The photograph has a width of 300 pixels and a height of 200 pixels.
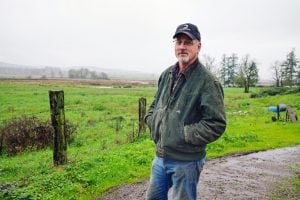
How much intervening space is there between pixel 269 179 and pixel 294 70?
91983 millimetres

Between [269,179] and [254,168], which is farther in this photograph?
[254,168]

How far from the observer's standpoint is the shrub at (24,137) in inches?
506

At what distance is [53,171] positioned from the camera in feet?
28.8

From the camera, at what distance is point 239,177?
909cm

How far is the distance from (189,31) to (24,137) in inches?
436

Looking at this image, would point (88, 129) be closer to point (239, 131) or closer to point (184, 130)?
point (239, 131)

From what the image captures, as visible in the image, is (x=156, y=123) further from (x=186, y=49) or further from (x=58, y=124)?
(x=58, y=124)

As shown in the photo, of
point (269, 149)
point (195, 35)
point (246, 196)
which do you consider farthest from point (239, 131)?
point (195, 35)

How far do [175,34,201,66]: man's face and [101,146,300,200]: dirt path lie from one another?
4.21m

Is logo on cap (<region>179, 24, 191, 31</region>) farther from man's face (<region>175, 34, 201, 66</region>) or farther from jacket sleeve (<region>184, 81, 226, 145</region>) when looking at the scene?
jacket sleeve (<region>184, 81, 226, 145</region>)

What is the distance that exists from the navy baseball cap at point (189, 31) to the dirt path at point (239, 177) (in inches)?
172

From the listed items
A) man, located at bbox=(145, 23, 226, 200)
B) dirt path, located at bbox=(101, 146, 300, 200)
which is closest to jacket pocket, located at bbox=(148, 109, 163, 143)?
man, located at bbox=(145, 23, 226, 200)

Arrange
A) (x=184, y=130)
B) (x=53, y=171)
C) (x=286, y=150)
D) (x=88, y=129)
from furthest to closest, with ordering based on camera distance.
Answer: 1. (x=88, y=129)
2. (x=286, y=150)
3. (x=53, y=171)
4. (x=184, y=130)

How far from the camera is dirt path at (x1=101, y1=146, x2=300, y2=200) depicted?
7.66 m
